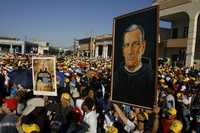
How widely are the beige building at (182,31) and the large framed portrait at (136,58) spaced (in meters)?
28.0

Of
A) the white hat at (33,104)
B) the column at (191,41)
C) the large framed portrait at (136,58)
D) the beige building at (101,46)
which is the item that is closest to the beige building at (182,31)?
the column at (191,41)

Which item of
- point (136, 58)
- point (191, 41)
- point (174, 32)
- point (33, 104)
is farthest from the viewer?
point (174, 32)

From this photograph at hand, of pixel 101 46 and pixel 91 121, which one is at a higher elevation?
pixel 101 46

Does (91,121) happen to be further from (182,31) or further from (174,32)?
(174,32)

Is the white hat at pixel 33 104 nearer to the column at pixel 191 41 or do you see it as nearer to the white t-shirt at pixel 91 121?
the white t-shirt at pixel 91 121

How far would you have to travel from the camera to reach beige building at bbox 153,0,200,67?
1406 inches

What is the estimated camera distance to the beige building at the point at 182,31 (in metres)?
35.7

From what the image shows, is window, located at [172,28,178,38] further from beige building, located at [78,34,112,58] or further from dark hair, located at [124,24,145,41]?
dark hair, located at [124,24,145,41]

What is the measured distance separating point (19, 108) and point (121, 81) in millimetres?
3506

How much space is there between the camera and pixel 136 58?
4.41m

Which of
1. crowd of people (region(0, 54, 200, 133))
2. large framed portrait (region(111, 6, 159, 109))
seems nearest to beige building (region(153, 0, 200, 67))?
crowd of people (region(0, 54, 200, 133))

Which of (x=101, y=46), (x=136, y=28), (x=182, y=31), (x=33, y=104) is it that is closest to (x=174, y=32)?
(x=182, y=31)

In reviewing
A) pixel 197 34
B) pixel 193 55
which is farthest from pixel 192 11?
pixel 193 55

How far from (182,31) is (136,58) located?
39.4m
